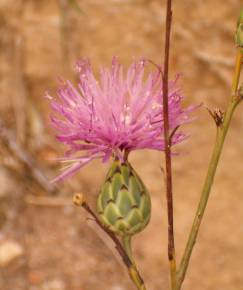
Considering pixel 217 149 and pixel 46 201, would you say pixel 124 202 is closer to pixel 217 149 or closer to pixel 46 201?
pixel 217 149

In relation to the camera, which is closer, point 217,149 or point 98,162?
point 217,149

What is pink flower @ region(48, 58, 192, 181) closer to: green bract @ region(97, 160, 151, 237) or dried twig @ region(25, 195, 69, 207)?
green bract @ region(97, 160, 151, 237)

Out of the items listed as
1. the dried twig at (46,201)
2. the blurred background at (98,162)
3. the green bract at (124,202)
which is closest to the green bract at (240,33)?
the green bract at (124,202)

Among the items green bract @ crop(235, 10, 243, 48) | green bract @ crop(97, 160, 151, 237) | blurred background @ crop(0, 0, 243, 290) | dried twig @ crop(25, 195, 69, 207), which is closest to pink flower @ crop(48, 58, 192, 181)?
green bract @ crop(97, 160, 151, 237)

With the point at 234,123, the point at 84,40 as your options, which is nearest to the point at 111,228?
the point at 234,123

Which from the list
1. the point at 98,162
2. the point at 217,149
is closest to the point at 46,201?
the point at 98,162
